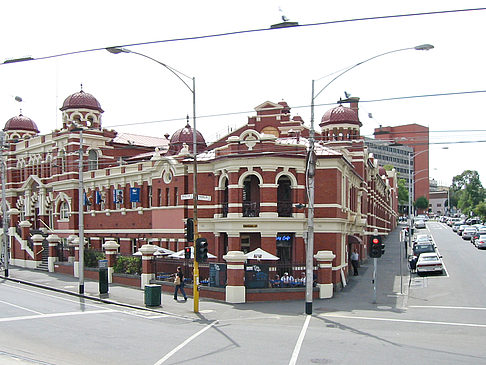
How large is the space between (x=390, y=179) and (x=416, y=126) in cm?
5506

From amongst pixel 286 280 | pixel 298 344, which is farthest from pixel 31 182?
pixel 298 344

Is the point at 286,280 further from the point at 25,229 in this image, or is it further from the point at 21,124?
the point at 21,124

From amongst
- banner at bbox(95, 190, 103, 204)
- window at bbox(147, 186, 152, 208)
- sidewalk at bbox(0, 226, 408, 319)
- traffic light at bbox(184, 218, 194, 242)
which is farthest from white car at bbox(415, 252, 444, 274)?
banner at bbox(95, 190, 103, 204)

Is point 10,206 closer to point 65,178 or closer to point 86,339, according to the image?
point 65,178

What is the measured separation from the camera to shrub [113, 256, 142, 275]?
107ft

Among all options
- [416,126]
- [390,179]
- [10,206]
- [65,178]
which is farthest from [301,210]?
[416,126]

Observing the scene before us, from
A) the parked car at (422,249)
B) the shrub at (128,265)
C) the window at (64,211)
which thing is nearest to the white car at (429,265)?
the parked car at (422,249)

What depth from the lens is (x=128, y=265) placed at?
32.9 m

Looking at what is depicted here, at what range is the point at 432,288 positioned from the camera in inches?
1117

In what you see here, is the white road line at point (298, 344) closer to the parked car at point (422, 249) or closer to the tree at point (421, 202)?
the parked car at point (422, 249)

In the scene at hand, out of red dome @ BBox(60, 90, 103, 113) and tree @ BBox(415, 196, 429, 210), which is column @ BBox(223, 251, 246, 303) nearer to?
red dome @ BBox(60, 90, 103, 113)

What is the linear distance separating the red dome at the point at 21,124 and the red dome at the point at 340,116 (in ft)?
111

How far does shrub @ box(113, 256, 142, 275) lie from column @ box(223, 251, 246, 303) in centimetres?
887

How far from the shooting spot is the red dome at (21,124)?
57.9m
